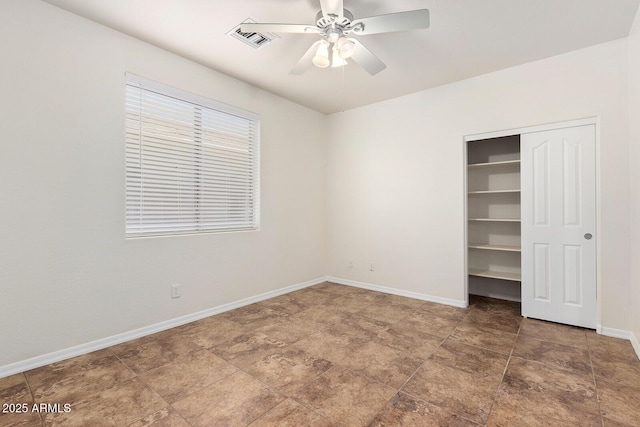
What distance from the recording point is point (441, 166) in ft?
12.2

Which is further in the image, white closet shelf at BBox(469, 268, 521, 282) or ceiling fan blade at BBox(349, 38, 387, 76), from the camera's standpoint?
white closet shelf at BBox(469, 268, 521, 282)

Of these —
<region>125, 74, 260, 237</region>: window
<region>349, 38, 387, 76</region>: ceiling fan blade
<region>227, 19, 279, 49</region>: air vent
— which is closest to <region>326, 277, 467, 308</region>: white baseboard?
<region>125, 74, 260, 237</region>: window

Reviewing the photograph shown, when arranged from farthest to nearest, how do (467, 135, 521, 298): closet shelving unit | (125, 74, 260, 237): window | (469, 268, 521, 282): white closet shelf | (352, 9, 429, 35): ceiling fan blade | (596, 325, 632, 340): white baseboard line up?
(467, 135, 521, 298): closet shelving unit → (469, 268, 521, 282): white closet shelf → (125, 74, 260, 237): window → (596, 325, 632, 340): white baseboard → (352, 9, 429, 35): ceiling fan blade

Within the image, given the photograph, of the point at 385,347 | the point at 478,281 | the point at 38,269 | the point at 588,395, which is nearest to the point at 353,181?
the point at 478,281

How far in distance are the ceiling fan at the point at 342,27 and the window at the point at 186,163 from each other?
1.35 m

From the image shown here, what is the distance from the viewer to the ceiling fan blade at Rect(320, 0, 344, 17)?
192cm

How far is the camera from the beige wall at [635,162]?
2365mm

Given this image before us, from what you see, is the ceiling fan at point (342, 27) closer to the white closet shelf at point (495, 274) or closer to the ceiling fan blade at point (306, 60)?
the ceiling fan blade at point (306, 60)

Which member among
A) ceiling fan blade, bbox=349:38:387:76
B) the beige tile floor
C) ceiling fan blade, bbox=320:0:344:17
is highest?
ceiling fan blade, bbox=320:0:344:17

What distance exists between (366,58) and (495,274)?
3.10 m

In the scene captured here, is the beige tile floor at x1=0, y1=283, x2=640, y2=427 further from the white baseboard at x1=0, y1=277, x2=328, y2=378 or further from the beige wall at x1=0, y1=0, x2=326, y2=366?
the beige wall at x1=0, y1=0, x2=326, y2=366

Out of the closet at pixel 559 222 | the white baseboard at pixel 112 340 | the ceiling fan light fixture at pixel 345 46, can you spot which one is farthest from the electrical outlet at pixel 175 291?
the closet at pixel 559 222

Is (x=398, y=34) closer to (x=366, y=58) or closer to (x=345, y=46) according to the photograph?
(x=366, y=58)

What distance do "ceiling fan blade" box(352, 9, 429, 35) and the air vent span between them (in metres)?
0.94
